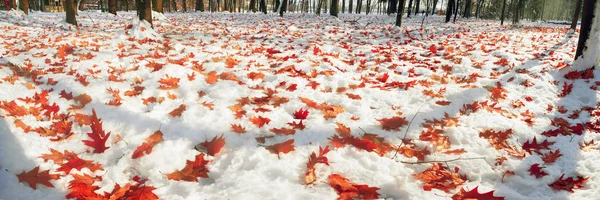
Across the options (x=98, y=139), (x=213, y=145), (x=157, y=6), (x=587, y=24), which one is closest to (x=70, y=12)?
(x=157, y=6)

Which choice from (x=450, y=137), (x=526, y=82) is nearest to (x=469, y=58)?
(x=526, y=82)

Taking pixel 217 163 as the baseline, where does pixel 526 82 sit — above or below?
above

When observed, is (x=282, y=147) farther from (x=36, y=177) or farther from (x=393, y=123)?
(x=36, y=177)

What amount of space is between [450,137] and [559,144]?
45.4 inches

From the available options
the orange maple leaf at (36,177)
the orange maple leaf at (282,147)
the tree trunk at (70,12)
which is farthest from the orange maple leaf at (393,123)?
the tree trunk at (70,12)

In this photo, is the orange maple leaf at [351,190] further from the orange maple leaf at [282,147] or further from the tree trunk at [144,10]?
the tree trunk at [144,10]

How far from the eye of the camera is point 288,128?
3180 mm

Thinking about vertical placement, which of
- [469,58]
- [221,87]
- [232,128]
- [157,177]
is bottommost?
[157,177]

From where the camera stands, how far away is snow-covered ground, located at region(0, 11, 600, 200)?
236 cm

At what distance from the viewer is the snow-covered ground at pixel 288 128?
2.36 m

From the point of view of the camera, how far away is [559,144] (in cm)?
314

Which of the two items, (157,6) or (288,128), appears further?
(157,6)

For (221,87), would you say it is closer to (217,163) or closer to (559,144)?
(217,163)

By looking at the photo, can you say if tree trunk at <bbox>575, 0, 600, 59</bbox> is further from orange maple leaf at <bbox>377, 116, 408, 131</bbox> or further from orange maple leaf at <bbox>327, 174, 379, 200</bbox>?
orange maple leaf at <bbox>327, 174, 379, 200</bbox>
